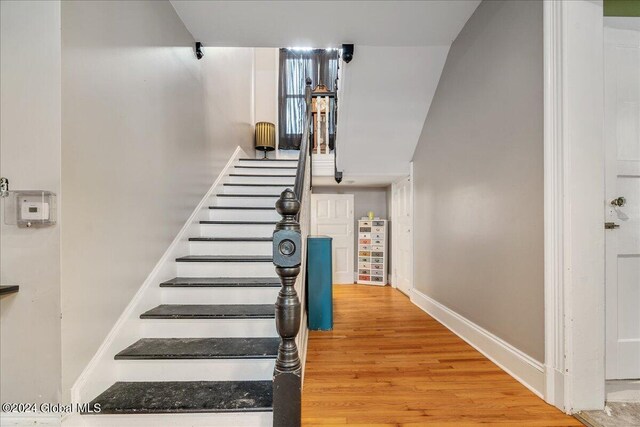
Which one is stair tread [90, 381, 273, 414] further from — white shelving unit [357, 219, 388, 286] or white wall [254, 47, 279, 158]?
white wall [254, 47, 279, 158]

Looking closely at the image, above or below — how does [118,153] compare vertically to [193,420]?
above

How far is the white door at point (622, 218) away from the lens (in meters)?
1.49

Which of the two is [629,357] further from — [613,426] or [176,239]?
[176,239]

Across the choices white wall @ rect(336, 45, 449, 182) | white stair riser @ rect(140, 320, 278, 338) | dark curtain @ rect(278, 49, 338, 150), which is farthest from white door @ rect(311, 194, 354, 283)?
white stair riser @ rect(140, 320, 278, 338)

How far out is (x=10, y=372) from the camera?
1.12 metres

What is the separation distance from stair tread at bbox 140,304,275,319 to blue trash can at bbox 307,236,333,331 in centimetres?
74

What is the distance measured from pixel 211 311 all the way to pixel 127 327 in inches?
17.2

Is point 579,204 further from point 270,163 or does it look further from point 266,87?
point 266,87

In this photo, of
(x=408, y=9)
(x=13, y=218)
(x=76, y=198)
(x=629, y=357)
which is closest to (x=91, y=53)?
(x=76, y=198)

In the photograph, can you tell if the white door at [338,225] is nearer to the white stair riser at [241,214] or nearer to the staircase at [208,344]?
the white stair riser at [241,214]

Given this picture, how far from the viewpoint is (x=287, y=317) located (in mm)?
1135

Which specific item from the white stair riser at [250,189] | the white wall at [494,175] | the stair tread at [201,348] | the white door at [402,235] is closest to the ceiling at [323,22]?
the white wall at [494,175]

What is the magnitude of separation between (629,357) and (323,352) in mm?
1775

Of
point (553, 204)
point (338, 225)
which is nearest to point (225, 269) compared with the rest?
point (553, 204)
